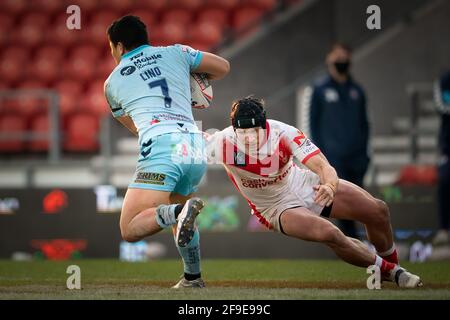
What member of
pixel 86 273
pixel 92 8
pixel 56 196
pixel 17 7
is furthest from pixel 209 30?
pixel 86 273

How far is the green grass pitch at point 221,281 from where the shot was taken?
7199 mm

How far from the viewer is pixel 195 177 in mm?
7660

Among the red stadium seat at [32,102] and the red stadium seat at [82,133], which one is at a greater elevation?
the red stadium seat at [32,102]

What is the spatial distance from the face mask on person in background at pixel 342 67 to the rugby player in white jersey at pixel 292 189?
3.25 m

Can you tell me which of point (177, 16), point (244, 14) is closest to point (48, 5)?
point (177, 16)

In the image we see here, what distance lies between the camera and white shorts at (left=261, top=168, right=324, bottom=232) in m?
8.10

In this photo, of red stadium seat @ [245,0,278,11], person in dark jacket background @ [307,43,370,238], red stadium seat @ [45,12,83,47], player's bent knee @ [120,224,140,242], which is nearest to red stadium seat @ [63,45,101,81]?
red stadium seat @ [45,12,83,47]

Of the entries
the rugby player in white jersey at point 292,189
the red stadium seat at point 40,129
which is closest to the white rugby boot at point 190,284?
the rugby player in white jersey at point 292,189

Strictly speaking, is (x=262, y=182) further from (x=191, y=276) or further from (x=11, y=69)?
(x=11, y=69)

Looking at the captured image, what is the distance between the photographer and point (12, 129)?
16.1 meters

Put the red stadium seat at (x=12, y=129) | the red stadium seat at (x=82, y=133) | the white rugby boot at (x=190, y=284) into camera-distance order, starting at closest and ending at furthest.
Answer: the white rugby boot at (x=190, y=284) < the red stadium seat at (x=82, y=133) < the red stadium seat at (x=12, y=129)

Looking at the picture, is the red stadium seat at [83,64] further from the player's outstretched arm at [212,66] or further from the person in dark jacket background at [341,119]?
the player's outstretched arm at [212,66]

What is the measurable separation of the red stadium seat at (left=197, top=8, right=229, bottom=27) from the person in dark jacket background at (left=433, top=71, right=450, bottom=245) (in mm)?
5345

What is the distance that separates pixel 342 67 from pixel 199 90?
3.75 meters
